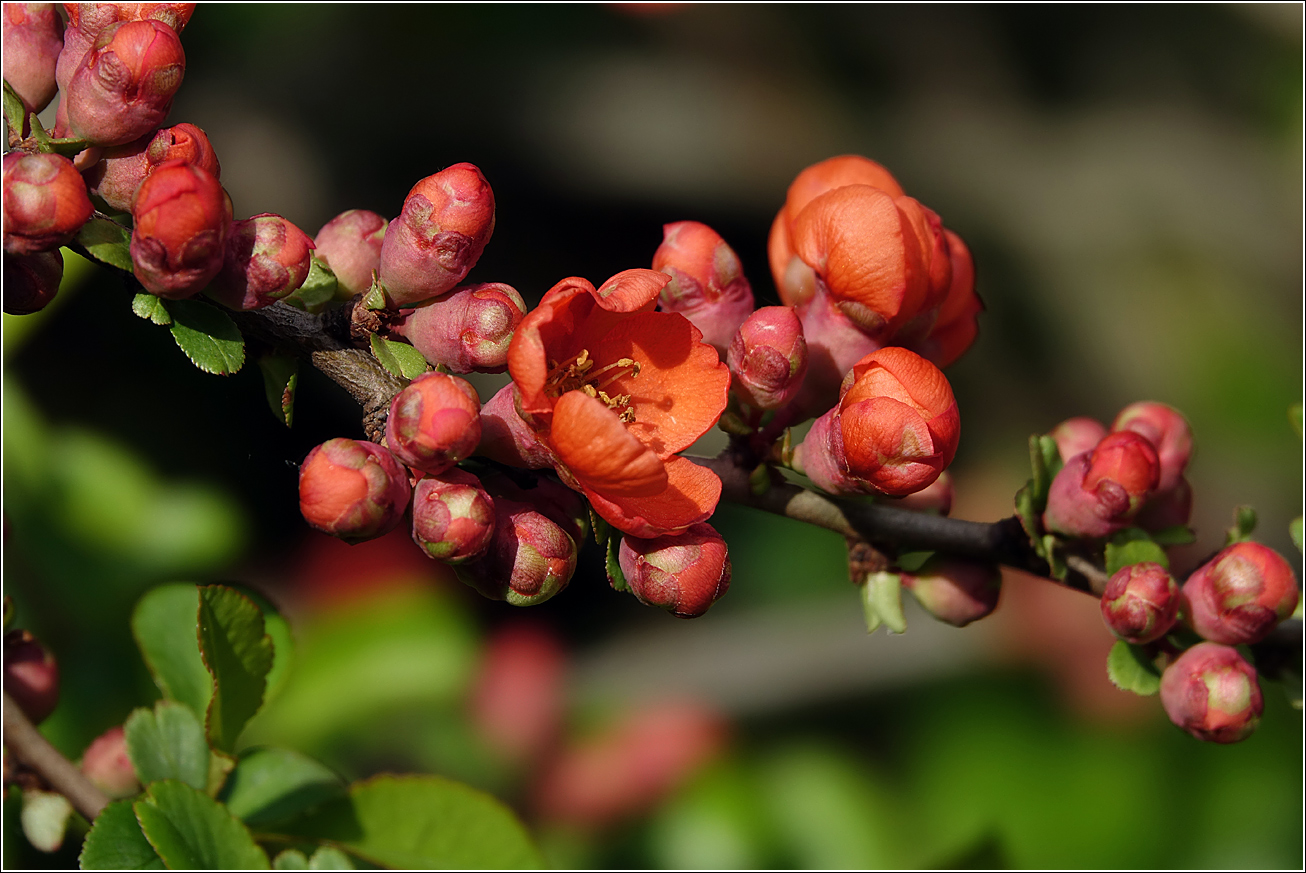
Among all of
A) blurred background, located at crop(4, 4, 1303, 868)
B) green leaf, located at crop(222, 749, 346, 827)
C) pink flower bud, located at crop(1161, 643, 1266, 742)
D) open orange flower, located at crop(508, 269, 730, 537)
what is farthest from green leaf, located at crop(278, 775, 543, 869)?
pink flower bud, located at crop(1161, 643, 1266, 742)

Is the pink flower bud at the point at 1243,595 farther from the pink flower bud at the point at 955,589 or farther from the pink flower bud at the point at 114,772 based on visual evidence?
the pink flower bud at the point at 114,772

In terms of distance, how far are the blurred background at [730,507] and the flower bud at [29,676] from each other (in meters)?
0.17

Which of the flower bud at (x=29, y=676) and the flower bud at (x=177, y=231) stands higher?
the flower bud at (x=177, y=231)

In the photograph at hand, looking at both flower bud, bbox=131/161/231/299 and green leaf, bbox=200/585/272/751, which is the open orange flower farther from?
green leaf, bbox=200/585/272/751

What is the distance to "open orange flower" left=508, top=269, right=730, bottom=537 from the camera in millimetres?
917

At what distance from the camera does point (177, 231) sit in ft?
2.94

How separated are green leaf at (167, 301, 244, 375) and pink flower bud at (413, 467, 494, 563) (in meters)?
0.20

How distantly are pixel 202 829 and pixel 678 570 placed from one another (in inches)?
22.0

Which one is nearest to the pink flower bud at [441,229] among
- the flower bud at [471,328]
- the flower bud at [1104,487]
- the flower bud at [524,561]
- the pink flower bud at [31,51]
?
the flower bud at [471,328]

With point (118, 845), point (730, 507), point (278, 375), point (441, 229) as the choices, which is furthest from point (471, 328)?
point (730, 507)

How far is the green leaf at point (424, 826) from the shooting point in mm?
1304

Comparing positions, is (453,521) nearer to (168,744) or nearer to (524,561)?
(524,561)

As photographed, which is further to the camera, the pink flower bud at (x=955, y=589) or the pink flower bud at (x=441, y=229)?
the pink flower bud at (x=955, y=589)

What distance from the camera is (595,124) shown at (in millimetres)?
3650
